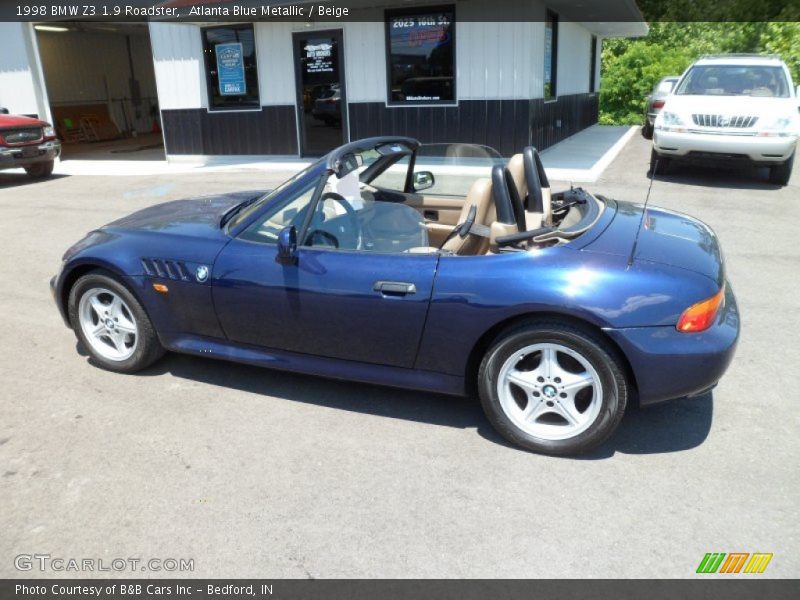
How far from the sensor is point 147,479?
319 centimetres

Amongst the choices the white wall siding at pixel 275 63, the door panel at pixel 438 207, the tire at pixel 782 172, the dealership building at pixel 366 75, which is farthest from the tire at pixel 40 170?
the tire at pixel 782 172

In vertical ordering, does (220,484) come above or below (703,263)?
below

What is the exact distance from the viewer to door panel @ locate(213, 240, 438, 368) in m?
3.40

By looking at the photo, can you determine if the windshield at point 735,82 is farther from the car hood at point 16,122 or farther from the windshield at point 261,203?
the car hood at point 16,122

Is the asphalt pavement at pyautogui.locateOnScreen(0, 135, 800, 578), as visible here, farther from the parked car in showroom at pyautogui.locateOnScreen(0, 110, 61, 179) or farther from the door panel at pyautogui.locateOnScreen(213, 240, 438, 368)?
the parked car in showroom at pyautogui.locateOnScreen(0, 110, 61, 179)

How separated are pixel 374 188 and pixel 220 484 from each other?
2167mm

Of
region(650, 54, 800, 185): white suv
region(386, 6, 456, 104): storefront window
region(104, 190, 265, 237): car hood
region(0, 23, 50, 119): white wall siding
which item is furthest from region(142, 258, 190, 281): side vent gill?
region(0, 23, 50, 119): white wall siding

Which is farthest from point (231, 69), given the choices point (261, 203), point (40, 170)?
point (261, 203)

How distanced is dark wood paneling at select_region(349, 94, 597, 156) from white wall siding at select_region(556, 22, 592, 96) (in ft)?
6.19

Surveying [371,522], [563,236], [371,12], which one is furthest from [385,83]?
[371,522]

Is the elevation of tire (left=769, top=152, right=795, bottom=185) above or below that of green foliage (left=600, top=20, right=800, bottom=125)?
below

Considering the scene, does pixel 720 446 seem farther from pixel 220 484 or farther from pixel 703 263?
pixel 220 484

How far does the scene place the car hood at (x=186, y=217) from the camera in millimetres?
4109

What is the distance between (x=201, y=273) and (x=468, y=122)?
384 inches
